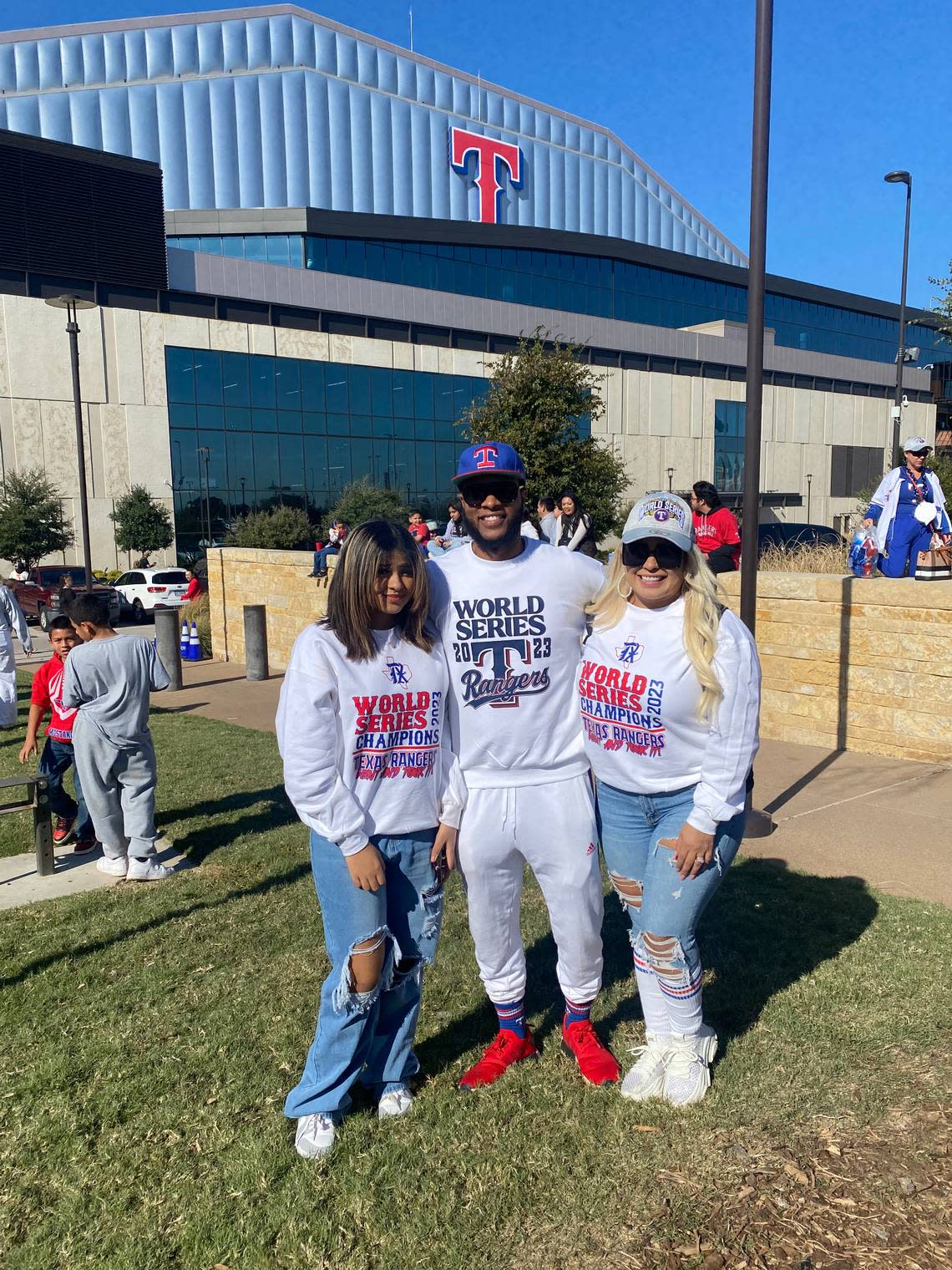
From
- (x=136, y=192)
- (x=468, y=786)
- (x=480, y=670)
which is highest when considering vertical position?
(x=136, y=192)

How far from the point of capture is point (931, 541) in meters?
7.39

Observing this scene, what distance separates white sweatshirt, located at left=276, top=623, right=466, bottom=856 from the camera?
2.60m

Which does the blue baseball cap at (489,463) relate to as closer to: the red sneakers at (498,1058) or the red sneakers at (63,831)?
the red sneakers at (498,1058)

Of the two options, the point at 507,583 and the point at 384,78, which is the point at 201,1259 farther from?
the point at 384,78

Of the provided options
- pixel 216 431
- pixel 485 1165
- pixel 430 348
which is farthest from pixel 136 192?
pixel 485 1165

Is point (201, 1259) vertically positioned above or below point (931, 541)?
below

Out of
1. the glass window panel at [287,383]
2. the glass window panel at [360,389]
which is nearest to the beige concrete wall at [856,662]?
the glass window panel at [287,383]

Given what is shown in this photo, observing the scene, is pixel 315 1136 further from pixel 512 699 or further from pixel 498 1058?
pixel 512 699

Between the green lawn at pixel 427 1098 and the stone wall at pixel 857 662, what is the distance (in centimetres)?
280

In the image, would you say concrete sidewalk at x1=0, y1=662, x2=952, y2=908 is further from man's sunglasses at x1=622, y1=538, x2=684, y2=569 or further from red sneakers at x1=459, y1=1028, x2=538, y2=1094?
man's sunglasses at x1=622, y1=538, x2=684, y2=569

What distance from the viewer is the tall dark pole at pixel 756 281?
5434mm

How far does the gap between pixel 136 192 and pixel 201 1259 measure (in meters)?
43.1

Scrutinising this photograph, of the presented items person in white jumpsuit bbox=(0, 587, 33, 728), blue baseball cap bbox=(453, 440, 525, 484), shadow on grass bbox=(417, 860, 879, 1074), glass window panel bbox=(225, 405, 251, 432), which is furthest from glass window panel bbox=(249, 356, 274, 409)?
blue baseball cap bbox=(453, 440, 525, 484)

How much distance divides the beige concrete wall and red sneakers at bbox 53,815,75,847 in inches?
219
